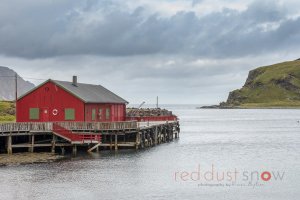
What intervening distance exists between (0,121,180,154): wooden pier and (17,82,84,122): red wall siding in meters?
2.39

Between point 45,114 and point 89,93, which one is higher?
point 89,93

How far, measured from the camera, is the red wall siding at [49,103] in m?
61.9

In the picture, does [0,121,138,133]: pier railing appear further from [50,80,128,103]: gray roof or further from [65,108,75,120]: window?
[50,80,128,103]: gray roof

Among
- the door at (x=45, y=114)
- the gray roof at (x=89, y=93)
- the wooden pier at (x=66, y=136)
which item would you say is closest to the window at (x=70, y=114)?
the gray roof at (x=89, y=93)

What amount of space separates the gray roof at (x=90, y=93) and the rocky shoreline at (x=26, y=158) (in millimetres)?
8622

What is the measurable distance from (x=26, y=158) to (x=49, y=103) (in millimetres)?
10224

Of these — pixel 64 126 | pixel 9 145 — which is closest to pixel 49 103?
pixel 64 126

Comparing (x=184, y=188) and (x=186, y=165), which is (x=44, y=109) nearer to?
(x=186, y=165)

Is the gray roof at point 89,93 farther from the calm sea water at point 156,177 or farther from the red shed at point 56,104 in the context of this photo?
the calm sea water at point 156,177

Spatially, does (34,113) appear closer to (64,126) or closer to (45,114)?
(45,114)

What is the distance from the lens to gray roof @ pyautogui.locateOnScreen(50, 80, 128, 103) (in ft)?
205

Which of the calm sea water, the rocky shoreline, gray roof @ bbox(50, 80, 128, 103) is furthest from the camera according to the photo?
gray roof @ bbox(50, 80, 128, 103)

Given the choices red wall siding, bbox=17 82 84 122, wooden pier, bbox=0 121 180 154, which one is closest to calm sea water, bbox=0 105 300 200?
wooden pier, bbox=0 121 180 154

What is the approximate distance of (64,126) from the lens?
58.8 metres
